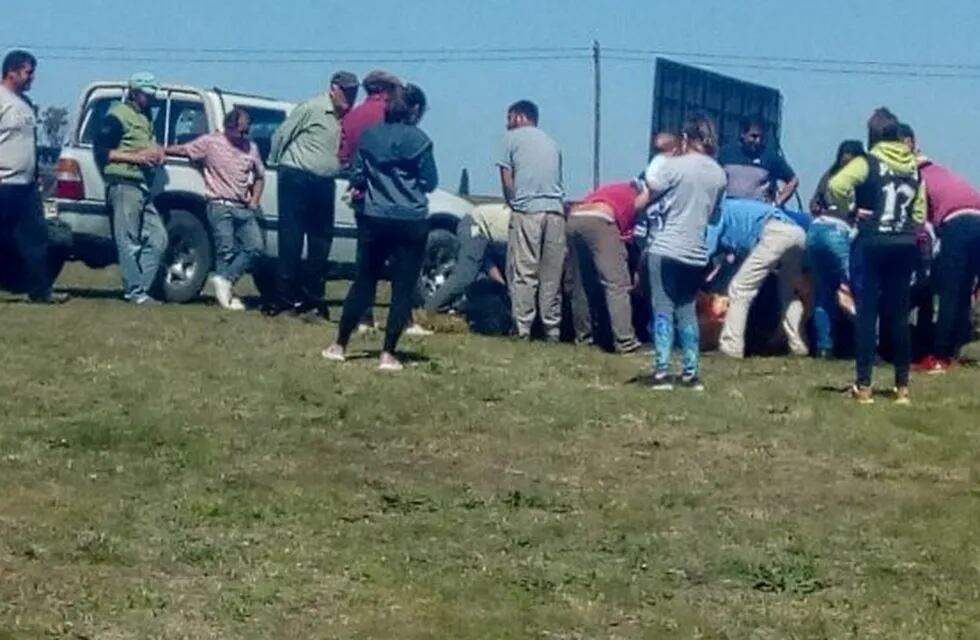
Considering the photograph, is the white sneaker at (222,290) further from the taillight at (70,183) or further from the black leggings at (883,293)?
the black leggings at (883,293)

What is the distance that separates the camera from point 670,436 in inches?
445

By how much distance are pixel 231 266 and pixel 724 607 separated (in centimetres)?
1170

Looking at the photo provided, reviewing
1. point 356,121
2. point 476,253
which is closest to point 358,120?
point 356,121

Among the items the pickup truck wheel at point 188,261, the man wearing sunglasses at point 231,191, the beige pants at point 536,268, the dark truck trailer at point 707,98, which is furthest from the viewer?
the dark truck trailer at point 707,98

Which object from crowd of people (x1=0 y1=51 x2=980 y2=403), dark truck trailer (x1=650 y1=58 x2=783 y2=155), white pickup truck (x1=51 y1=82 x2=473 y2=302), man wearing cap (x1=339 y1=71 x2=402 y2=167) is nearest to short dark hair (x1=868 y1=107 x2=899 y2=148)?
crowd of people (x1=0 y1=51 x2=980 y2=403)

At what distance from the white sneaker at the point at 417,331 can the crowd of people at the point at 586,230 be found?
498mm

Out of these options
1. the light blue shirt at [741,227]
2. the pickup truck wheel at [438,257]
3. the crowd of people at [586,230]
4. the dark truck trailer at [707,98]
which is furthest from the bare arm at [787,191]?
the dark truck trailer at [707,98]

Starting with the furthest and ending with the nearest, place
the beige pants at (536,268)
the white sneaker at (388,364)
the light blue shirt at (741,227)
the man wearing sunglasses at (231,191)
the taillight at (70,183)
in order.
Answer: the taillight at (70,183), the man wearing sunglasses at (231,191), the beige pants at (536,268), the light blue shirt at (741,227), the white sneaker at (388,364)

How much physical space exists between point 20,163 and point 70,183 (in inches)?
84.9

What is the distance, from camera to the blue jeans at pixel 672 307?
43.4 feet

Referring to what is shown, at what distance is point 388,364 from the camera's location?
13516 mm

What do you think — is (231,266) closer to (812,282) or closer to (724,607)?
(812,282)

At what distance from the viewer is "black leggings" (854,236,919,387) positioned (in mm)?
12820

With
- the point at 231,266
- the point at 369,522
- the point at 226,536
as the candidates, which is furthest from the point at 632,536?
the point at 231,266
